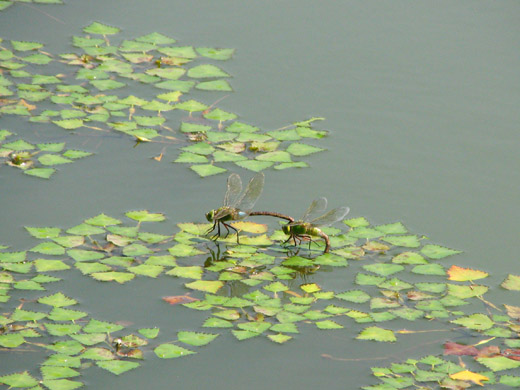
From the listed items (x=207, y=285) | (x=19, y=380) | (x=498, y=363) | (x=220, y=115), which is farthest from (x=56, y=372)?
(x=220, y=115)

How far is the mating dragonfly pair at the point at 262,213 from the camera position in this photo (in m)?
3.10

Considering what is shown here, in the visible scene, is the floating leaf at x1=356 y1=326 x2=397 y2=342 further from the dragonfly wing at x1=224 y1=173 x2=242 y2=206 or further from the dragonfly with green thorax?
the dragonfly wing at x1=224 y1=173 x2=242 y2=206

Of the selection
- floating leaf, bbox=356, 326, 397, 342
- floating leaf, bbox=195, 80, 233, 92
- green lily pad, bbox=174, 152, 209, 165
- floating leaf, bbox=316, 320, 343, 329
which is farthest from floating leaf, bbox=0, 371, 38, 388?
floating leaf, bbox=195, 80, 233, 92

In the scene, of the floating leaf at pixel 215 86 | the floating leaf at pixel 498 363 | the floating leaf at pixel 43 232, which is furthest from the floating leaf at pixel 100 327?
the floating leaf at pixel 215 86

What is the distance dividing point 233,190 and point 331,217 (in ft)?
1.31

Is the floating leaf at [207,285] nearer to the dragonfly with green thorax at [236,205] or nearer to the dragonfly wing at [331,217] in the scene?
the dragonfly with green thorax at [236,205]

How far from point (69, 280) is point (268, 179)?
3.46ft

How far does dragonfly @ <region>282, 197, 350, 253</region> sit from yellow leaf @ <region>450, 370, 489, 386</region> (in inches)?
30.2

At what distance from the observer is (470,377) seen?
8.21ft

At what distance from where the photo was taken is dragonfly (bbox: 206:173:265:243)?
3125 millimetres

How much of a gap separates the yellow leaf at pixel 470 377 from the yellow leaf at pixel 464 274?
52cm

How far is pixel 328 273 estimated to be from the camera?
9.95 feet

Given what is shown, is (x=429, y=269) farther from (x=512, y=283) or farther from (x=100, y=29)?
(x=100, y=29)

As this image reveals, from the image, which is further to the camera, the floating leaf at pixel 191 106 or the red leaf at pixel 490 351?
the floating leaf at pixel 191 106
